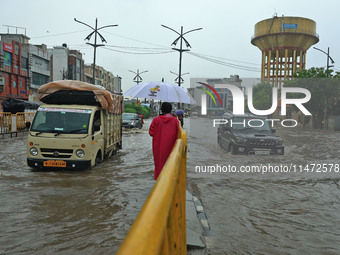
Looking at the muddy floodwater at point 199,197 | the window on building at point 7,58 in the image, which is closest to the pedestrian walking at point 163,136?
the muddy floodwater at point 199,197

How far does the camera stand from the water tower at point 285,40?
51562 millimetres

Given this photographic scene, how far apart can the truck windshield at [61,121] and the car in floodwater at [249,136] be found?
544cm

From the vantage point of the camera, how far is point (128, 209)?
5.73 metres

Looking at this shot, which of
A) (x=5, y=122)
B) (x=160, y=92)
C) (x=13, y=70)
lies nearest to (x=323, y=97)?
(x=160, y=92)

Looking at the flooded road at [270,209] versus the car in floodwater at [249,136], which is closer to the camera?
the flooded road at [270,209]

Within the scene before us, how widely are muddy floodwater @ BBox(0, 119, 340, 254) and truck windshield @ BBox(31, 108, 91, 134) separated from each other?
1.13 metres

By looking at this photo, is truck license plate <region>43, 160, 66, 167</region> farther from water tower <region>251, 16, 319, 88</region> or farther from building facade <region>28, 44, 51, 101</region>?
water tower <region>251, 16, 319, 88</region>

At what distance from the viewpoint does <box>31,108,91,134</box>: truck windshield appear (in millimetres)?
8680

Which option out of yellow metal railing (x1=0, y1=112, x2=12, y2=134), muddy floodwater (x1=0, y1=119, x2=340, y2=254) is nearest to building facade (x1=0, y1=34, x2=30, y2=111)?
yellow metal railing (x1=0, y1=112, x2=12, y2=134)

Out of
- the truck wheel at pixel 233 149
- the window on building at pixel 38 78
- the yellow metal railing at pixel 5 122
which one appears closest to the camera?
the truck wheel at pixel 233 149

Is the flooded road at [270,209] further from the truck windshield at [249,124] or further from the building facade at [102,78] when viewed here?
the building facade at [102,78]

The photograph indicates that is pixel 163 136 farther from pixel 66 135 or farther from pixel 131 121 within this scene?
pixel 131 121

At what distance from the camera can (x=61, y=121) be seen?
29.0ft

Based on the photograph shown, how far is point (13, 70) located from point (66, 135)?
109 feet
